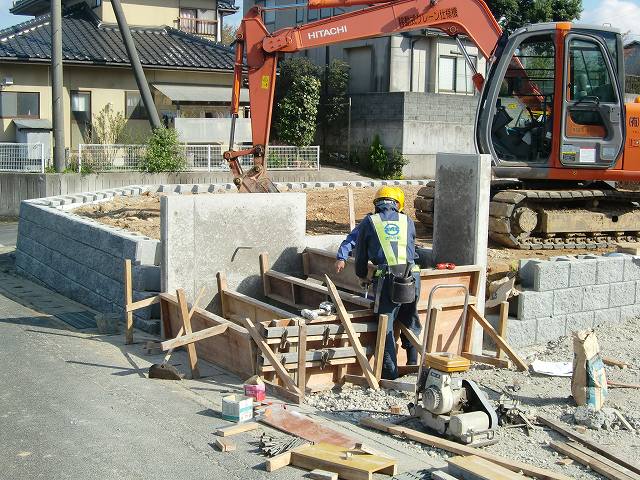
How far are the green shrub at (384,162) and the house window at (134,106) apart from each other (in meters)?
7.77

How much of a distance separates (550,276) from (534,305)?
432 mm

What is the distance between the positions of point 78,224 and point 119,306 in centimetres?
201

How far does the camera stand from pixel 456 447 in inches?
260

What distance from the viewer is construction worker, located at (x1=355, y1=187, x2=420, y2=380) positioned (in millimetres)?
8484

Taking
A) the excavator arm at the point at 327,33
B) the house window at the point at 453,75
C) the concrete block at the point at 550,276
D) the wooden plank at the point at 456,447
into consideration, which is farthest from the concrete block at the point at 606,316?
the house window at the point at 453,75

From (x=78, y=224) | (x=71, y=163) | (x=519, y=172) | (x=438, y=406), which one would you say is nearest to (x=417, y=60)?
(x=71, y=163)

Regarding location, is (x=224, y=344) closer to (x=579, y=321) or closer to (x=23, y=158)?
(x=579, y=321)

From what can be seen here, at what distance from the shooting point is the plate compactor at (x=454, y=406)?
678 centimetres

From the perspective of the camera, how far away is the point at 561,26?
42.3ft

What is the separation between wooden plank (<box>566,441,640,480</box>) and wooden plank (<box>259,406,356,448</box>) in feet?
5.92

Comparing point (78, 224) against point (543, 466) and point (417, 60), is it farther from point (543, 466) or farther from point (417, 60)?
point (417, 60)

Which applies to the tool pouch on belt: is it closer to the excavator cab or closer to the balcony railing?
the excavator cab

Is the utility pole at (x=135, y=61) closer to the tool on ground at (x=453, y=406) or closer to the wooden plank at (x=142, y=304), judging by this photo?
the wooden plank at (x=142, y=304)

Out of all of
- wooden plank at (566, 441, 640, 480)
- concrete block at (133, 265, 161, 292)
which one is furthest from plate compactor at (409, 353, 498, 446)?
concrete block at (133, 265, 161, 292)
